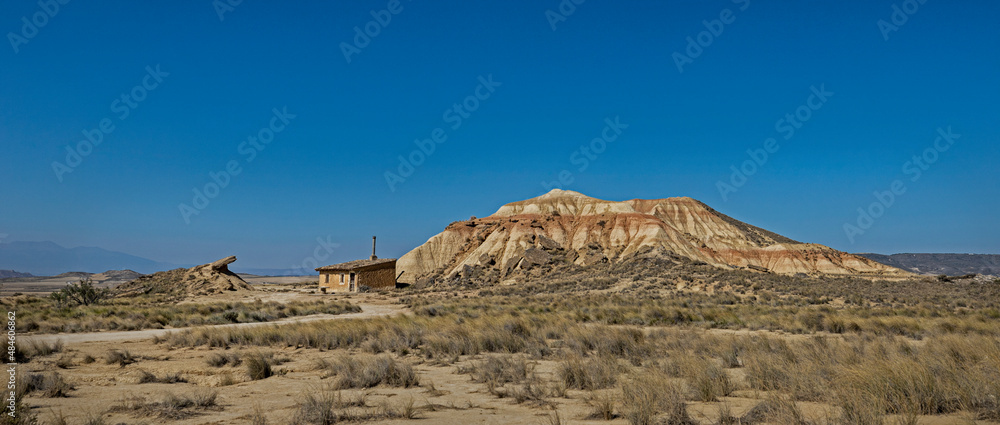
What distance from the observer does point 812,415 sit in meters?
6.40

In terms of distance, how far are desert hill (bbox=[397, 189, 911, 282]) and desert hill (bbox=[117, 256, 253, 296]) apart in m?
20.3

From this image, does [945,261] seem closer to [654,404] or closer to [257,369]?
[654,404]

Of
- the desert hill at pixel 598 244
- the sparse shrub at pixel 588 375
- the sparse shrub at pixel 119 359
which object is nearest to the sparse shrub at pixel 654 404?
the sparse shrub at pixel 588 375

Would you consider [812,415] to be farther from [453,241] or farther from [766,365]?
[453,241]

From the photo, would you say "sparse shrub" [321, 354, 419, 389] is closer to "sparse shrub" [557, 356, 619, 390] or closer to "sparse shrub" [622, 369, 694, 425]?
"sparse shrub" [557, 356, 619, 390]

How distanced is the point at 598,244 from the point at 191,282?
39013mm

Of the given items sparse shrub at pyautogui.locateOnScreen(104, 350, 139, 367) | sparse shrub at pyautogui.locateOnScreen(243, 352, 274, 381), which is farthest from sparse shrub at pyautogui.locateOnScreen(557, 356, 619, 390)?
sparse shrub at pyautogui.locateOnScreen(104, 350, 139, 367)

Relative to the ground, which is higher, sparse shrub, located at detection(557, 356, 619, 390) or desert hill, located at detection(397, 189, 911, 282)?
desert hill, located at detection(397, 189, 911, 282)

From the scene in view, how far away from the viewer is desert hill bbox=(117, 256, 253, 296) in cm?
4212

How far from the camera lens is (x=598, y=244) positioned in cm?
5659

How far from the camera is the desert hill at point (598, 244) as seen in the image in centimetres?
5334

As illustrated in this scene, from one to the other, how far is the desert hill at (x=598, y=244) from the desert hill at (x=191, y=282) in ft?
66.8

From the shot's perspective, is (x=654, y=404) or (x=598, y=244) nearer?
(x=654, y=404)

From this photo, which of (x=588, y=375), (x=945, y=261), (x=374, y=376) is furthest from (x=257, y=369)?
(x=945, y=261)
